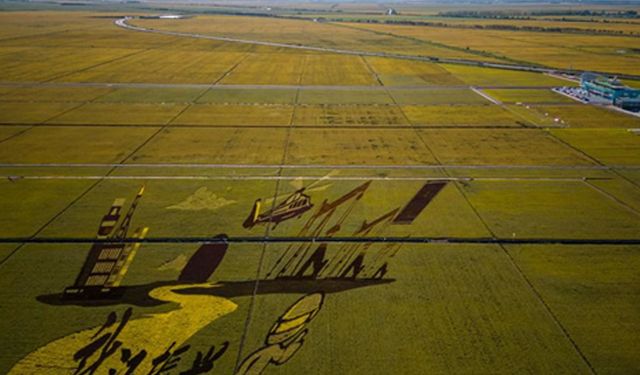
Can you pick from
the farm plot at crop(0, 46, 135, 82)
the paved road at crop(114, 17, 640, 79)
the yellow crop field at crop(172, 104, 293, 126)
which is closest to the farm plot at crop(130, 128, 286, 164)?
the yellow crop field at crop(172, 104, 293, 126)

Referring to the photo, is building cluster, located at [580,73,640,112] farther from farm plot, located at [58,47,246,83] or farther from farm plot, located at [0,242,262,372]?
farm plot, located at [58,47,246,83]

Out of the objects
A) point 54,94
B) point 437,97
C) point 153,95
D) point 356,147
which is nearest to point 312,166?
point 356,147

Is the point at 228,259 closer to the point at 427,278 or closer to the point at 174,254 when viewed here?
the point at 174,254

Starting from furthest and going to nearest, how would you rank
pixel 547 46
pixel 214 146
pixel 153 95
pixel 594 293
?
pixel 547 46, pixel 153 95, pixel 214 146, pixel 594 293

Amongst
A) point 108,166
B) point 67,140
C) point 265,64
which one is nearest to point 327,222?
point 108,166

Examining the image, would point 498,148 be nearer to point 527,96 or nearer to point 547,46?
point 527,96

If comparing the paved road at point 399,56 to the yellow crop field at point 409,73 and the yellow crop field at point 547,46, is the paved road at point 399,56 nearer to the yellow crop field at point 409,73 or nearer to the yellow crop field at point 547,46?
the yellow crop field at point 409,73
